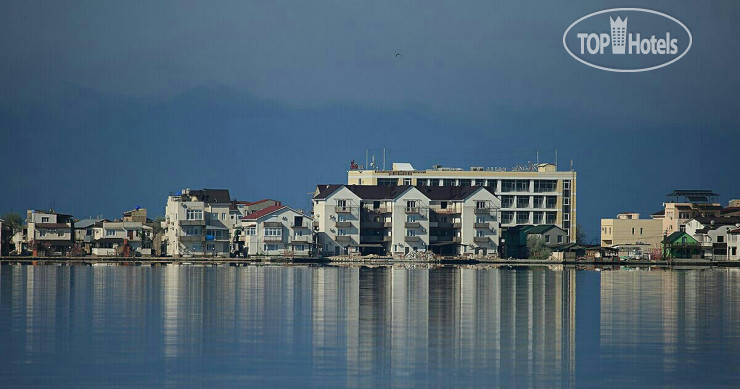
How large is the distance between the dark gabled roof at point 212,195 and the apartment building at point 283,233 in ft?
21.5

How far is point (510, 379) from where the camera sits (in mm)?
21328

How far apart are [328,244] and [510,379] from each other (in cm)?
7850

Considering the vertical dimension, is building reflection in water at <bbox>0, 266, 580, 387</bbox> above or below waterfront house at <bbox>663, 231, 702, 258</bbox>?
below

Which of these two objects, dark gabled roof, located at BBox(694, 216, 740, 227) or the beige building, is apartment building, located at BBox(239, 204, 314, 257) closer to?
the beige building

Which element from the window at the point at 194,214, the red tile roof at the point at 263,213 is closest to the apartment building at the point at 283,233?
the red tile roof at the point at 263,213

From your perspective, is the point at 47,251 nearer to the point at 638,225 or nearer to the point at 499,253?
the point at 499,253

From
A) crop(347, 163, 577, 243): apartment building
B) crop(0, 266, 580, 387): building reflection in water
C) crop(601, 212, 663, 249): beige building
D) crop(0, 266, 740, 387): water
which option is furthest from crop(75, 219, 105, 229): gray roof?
crop(0, 266, 740, 387): water

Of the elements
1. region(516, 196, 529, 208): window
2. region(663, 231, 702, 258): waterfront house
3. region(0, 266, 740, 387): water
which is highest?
region(516, 196, 529, 208): window

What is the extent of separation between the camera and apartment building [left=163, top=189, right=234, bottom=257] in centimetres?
9681

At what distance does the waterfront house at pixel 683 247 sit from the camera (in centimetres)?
10269

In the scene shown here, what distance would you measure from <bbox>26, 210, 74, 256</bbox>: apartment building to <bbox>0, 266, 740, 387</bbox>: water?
54489mm

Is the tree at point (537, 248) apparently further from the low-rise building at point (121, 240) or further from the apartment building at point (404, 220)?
the low-rise building at point (121, 240)

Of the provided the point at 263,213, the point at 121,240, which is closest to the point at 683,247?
the point at 263,213


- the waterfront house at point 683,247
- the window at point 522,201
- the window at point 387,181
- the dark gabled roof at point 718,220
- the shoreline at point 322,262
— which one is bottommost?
the shoreline at point 322,262
